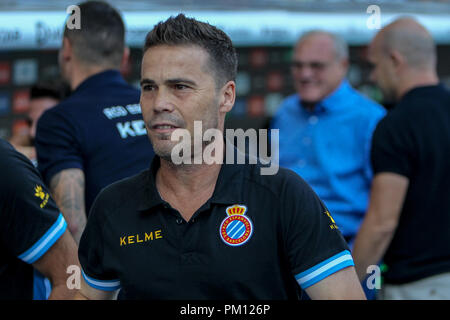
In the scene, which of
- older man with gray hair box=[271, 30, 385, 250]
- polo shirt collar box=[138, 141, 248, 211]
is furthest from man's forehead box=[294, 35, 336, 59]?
polo shirt collar box=[138, 141, 248, 211]

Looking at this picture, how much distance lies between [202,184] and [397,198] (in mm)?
1267

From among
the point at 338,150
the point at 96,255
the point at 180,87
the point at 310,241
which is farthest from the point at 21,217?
the point at 338,150

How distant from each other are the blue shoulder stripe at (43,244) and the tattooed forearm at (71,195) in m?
0.28

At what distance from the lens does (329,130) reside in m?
3.35

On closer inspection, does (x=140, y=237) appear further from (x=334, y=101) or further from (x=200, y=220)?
(x=334, y=101)

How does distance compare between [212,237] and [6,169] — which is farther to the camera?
[6,169]

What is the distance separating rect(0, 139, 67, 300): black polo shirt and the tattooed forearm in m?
0.26

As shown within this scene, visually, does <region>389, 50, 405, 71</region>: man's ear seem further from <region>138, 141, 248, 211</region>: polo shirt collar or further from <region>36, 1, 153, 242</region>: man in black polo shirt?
<region>138, 141, 248, 211</region>: polo shirt collar

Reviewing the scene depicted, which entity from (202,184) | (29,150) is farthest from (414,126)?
(29,150)

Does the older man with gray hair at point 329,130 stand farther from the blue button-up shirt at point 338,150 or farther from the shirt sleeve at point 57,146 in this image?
the shirt sleeve at point 57,146

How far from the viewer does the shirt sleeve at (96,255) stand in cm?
173

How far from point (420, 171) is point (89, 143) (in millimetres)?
1433

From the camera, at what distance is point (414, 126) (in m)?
2.70
